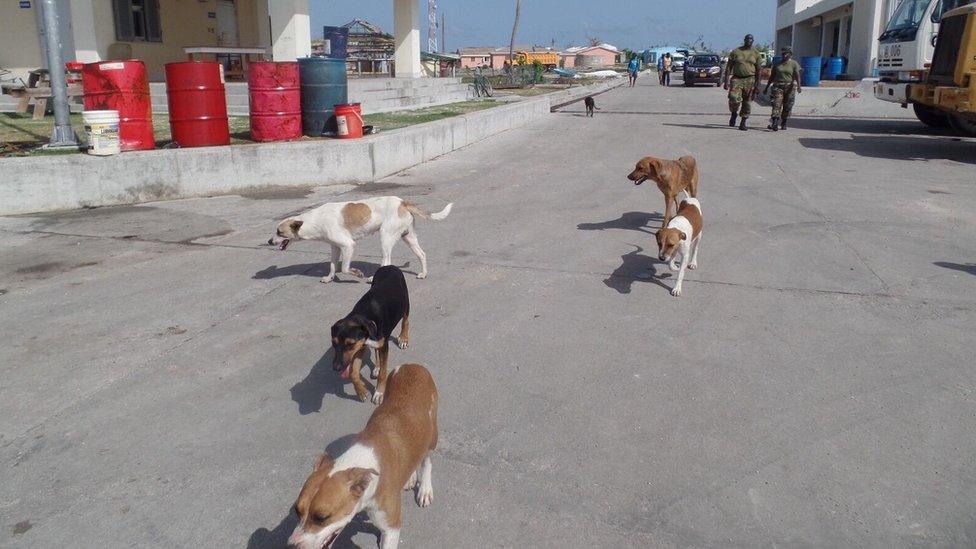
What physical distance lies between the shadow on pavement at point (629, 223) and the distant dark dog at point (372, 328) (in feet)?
12.3

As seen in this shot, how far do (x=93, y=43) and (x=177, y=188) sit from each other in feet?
30.1

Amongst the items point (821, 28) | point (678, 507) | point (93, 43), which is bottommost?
point (678, 507)

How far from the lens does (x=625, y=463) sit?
3451mm

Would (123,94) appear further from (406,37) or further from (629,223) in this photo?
(406,37)

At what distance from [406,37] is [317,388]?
2000cm

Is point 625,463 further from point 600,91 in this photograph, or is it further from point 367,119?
point 600,91

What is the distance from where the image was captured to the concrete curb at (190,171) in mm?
8359

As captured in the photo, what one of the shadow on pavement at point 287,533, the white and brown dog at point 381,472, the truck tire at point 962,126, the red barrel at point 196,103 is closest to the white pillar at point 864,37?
the truck tire at point 962,126

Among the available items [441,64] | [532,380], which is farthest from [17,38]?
[441,64]

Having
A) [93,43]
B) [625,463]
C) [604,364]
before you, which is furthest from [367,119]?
[625,463]

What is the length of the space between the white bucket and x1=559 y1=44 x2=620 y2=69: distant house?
93.1 metres

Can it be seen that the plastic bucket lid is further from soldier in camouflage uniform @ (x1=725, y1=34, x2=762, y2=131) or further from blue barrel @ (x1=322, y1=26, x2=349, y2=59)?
blue barrel @ (x1=322, y1=26, x2=349, y2=59)

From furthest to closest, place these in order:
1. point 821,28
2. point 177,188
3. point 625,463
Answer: point 821,28, point 177,188, point 625,463

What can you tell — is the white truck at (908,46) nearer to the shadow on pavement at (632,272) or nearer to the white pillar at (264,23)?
the shadow on pavement at (632,272)
